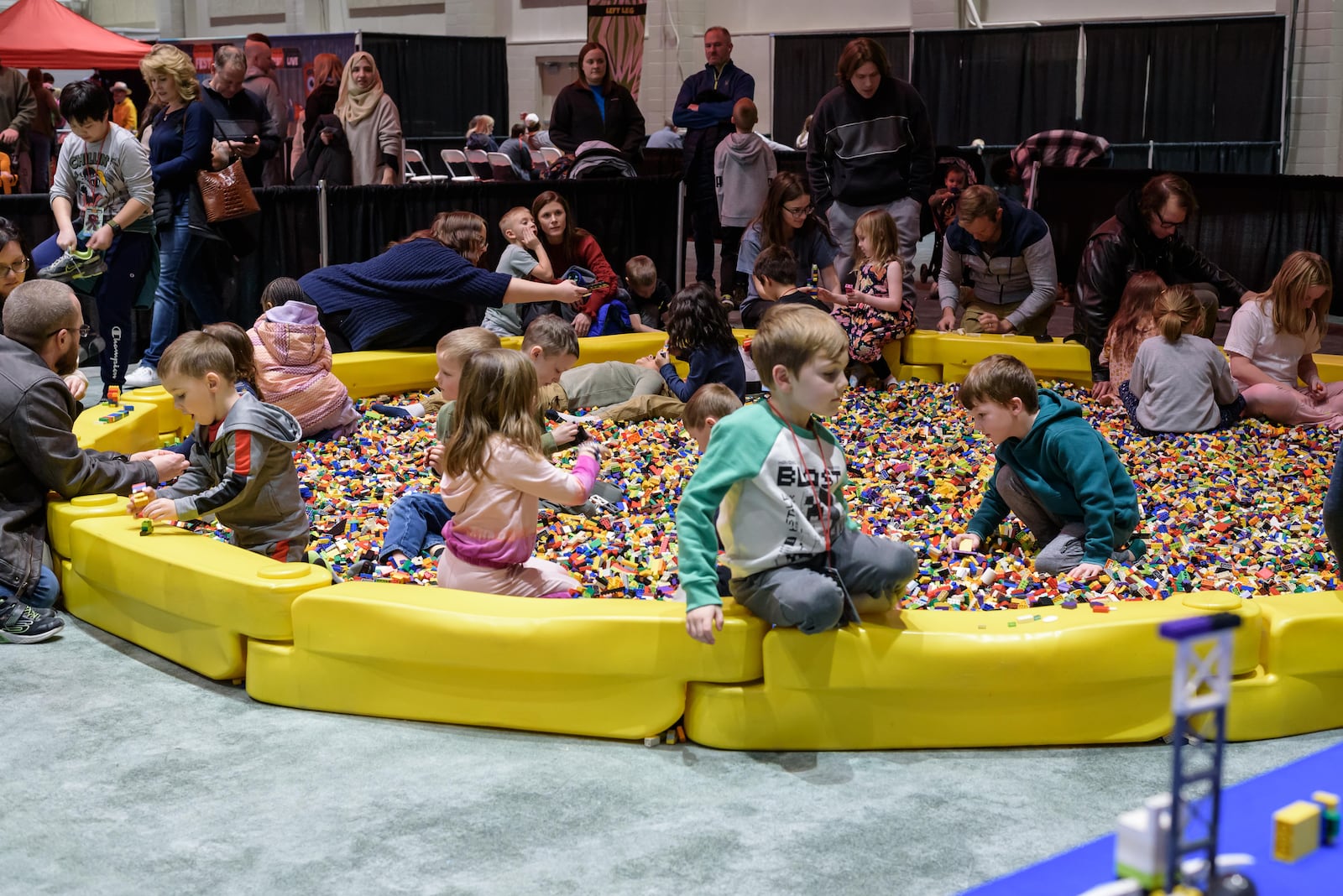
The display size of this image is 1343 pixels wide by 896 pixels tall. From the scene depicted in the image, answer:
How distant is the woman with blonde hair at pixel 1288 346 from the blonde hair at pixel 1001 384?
258 centimetres

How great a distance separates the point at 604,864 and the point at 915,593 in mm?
1653

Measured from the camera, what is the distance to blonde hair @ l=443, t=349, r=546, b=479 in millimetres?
3594

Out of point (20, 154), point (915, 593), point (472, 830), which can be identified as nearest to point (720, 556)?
point (915, 593)

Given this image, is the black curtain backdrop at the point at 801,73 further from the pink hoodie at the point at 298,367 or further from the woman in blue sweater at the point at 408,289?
the pink hoodie at the point at 298,367

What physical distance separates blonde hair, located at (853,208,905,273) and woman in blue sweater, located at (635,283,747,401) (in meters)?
1.56

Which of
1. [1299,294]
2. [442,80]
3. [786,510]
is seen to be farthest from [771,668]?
[442,80]

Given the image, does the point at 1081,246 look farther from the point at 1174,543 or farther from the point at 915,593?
the point at 915,593

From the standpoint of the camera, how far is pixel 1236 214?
29.2 feet

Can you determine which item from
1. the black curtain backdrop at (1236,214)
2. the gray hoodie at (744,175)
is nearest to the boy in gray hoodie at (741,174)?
the gray hoodie at (744,175)

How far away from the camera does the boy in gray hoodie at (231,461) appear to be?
12.9ft

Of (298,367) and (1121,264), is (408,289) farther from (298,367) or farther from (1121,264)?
(1121,264)

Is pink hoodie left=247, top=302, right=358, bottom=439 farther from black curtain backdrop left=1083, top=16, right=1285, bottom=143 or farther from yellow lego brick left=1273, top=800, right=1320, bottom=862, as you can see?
black curtain backdrop left=1083, top=16, right=1285, bottom=143

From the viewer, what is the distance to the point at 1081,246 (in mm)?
9305

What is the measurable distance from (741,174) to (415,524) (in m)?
5.61
